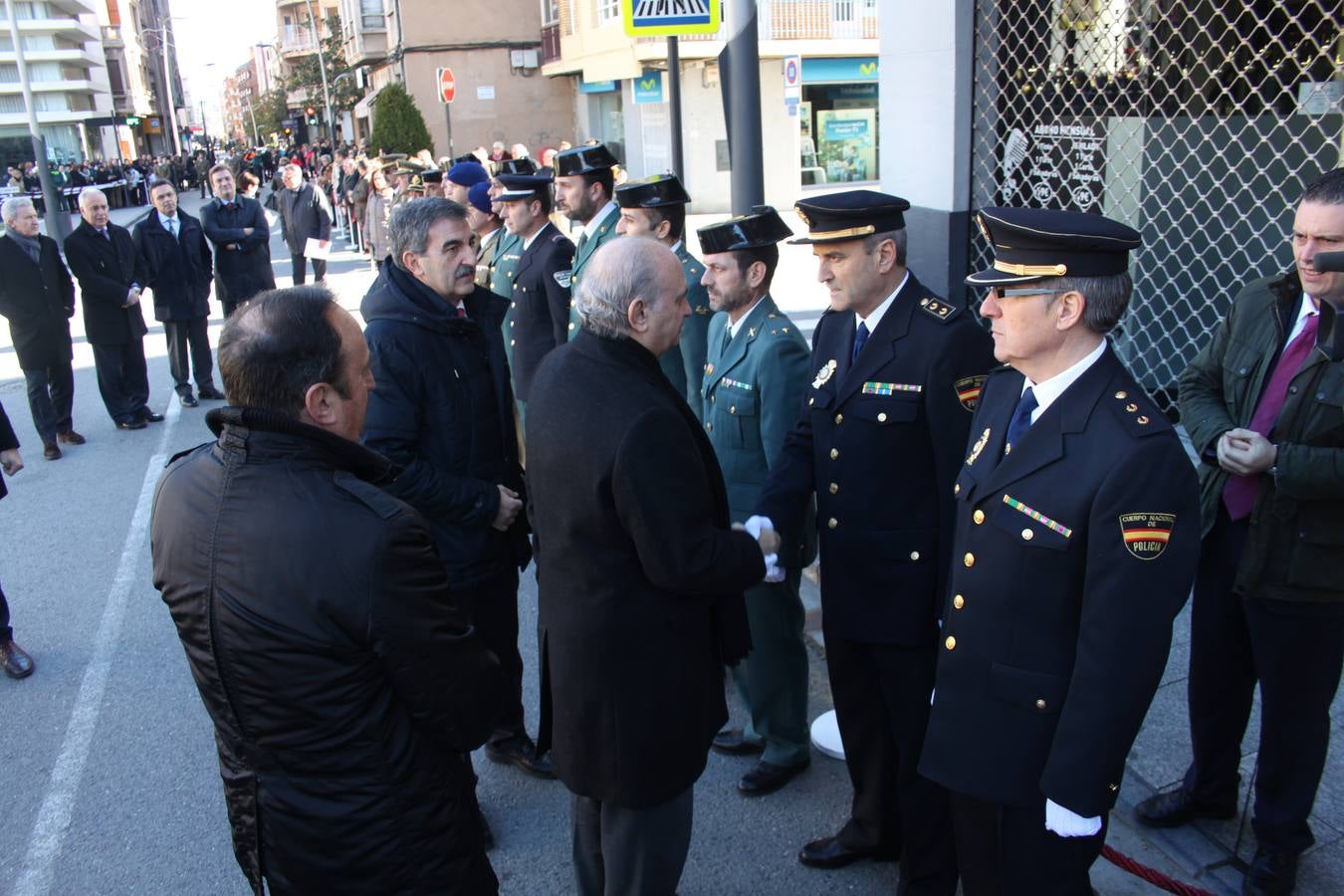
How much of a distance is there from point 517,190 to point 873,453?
348 cm

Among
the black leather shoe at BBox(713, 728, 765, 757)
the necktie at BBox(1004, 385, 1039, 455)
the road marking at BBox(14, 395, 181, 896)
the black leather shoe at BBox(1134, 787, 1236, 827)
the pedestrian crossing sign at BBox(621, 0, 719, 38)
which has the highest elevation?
the pedestrian crossing sign at BBox(621, 0, 719, 38)

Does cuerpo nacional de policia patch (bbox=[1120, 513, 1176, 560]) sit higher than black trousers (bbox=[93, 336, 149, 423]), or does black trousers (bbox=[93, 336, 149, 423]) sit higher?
cuerpo nacional de policia patch (bbox=[1120, 513, 1176, 560])

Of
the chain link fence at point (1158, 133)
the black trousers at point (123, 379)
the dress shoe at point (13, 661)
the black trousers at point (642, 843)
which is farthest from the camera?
the black trousers at point (123, 379)

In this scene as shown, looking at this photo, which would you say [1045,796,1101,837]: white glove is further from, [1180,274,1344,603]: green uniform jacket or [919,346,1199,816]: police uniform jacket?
[1180,274,1344,603]: green uniform jacket

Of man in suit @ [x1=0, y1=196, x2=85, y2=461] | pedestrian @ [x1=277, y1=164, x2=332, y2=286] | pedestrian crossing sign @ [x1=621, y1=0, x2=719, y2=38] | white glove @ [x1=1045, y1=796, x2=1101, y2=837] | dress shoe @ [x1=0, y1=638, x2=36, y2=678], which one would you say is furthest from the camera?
pedestrian @ [x1=277, y1=164, x2=332, y2=286]

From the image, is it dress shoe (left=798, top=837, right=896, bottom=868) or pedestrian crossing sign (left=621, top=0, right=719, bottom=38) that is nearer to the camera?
dress shoe (left=798, top=837, right=896, bottom=868)

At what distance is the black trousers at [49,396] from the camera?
27.5ft

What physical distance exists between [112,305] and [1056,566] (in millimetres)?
8944

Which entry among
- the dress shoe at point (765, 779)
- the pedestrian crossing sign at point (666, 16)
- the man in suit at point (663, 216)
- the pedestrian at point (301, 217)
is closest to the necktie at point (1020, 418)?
the dress shoe at point (765, 779)

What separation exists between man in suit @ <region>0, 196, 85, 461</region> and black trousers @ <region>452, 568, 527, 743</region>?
6350 millimetres

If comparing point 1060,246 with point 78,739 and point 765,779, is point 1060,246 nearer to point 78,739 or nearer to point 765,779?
point 765,779

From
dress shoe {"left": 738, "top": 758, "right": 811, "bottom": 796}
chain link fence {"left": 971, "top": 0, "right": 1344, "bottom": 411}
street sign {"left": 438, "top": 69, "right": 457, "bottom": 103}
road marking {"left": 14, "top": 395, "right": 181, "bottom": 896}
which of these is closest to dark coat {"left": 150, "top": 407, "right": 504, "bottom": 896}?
dress shoe {"left": 738, "top": 758, "right": 811, "bottom": 796}

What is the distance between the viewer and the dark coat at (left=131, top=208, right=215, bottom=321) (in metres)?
9.57

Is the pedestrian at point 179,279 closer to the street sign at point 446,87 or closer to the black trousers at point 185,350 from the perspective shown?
the black trousers at point 185,350
